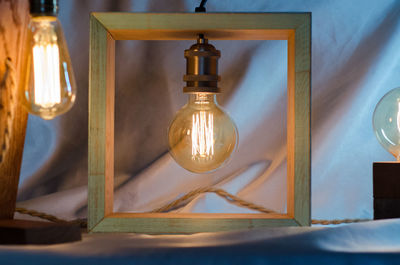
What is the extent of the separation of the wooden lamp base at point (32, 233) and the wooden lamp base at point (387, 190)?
446mm

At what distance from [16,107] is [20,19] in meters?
0.11

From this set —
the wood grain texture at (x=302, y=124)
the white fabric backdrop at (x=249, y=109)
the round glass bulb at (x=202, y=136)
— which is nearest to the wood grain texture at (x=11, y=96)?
the round glass bulb at (x=202, y=136)

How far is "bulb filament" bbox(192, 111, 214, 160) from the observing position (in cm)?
86

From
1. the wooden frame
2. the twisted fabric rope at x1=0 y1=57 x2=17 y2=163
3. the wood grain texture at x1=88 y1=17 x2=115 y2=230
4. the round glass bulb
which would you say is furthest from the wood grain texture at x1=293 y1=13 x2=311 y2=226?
the twisted fabric rope at x1=0 y1=57 x2=17 y2=163

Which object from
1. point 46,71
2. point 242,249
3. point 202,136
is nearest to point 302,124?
point 202,136

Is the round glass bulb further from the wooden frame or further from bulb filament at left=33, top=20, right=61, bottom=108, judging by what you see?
bulb filament at left=33, top=20, right=61, bottom=108

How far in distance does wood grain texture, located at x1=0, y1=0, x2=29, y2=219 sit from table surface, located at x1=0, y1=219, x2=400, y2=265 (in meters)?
0.13

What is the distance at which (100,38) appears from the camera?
2.70 feet

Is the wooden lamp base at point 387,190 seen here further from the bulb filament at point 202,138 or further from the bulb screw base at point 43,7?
the bulb screw base at point 43,7

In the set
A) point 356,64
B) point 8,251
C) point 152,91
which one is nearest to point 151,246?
point 8,251

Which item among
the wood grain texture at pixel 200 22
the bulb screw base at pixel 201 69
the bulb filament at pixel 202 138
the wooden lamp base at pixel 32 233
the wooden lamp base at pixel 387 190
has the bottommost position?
the wooden lamp base at pixel 32 233

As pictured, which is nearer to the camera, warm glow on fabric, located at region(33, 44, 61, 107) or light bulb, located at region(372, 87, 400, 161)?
warm glow on fabric, located at region(33, 44, 61, 107)

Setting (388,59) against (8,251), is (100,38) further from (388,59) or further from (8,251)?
(388,59)

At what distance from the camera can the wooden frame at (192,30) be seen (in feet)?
2.67
